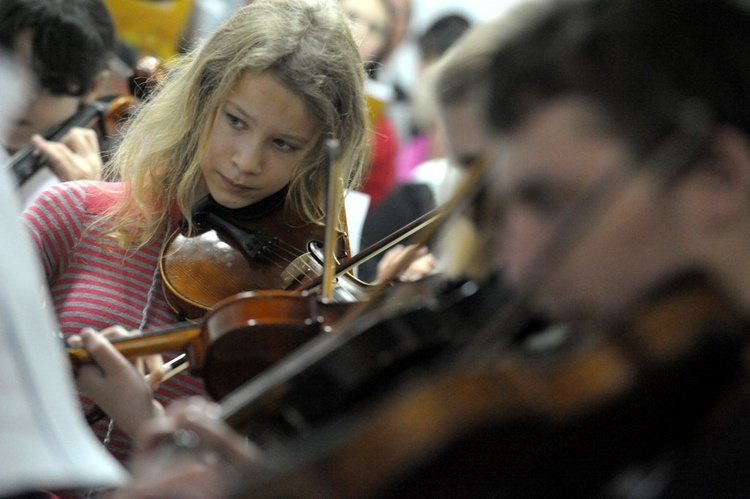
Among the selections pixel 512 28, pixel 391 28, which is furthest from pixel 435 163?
pixel 512 28

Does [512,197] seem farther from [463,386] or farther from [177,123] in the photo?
[177,123]

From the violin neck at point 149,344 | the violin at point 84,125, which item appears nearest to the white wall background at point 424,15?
the violin at point 84,125

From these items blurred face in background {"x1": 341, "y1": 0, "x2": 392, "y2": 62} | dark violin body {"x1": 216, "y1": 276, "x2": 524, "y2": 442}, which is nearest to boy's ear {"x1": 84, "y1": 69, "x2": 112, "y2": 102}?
A: blurred face in background {"x1": 341, "y1": 0, "x2": 392, "y2": 62}

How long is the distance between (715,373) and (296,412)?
29cm

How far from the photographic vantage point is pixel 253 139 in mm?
1298

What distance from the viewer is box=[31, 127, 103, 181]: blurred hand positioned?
5.82 feet

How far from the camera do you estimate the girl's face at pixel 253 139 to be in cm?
130

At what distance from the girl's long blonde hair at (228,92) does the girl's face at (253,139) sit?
1 centimetres

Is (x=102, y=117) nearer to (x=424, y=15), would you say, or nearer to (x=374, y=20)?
(x=374, y=20)

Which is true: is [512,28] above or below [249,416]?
above

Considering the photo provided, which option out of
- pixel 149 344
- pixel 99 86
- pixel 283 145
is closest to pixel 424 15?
pixel 99 86

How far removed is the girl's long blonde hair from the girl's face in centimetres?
1

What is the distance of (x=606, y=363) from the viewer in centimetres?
54

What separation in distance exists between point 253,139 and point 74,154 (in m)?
0.66
